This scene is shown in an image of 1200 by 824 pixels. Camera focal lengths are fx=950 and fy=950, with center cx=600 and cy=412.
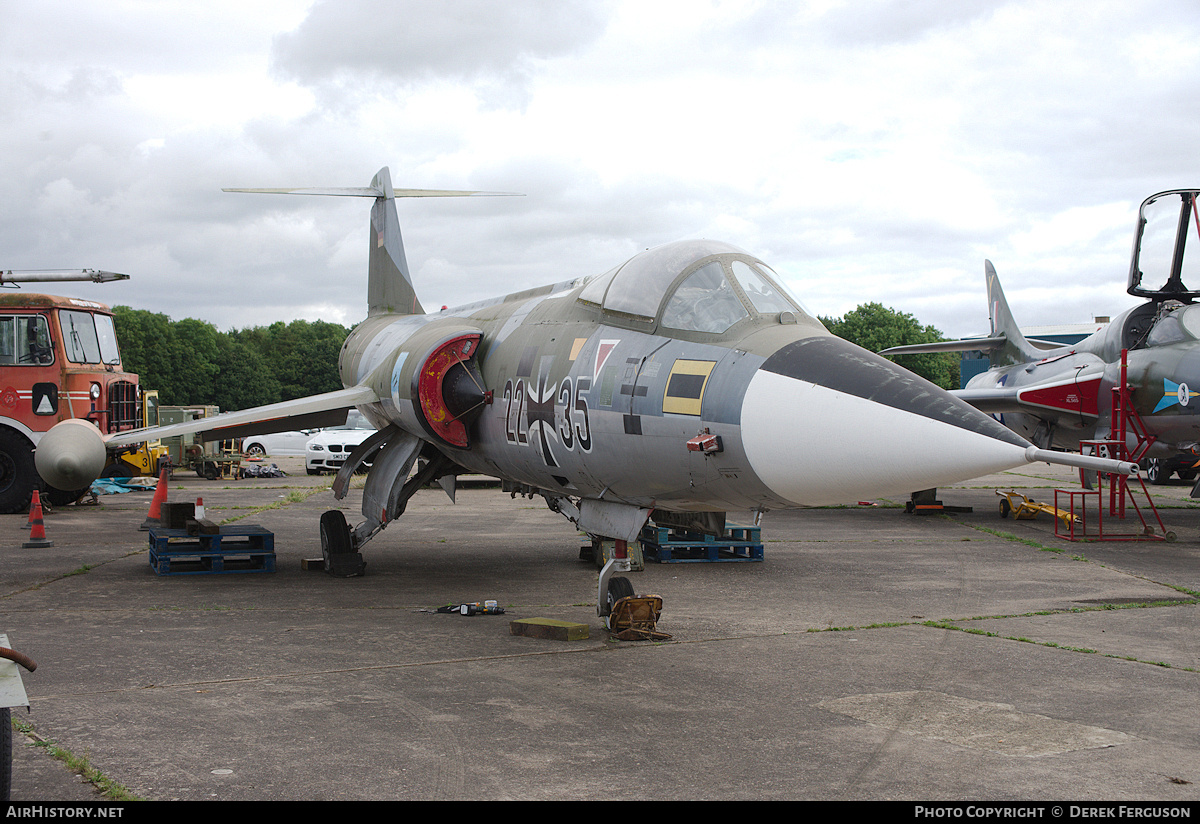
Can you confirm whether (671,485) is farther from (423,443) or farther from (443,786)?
(423,443)

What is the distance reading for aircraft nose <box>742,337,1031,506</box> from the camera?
182 inches

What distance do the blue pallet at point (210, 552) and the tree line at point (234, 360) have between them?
68273 mm

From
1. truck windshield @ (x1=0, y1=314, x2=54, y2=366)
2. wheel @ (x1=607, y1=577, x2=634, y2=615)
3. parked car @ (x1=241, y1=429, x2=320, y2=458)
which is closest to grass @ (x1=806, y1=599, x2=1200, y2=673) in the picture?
wheel @ (x1=607, y1=577, x2=634, y2=615)

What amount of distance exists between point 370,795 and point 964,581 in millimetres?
7991

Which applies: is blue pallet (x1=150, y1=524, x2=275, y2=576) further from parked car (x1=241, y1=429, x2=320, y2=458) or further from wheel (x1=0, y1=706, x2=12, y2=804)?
parked car (x1=241, y1=429, x2=320, y2=458)

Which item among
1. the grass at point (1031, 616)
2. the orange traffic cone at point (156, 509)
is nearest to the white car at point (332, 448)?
the orange traffic cone at point (156, 509)

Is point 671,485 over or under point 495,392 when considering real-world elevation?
under

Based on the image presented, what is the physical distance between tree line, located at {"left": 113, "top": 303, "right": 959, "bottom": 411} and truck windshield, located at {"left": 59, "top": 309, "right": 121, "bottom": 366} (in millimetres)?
63252

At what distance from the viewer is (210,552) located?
10.6 m

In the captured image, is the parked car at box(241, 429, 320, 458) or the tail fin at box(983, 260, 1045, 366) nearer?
the tail fin at box(983, 260, 1045, 366)

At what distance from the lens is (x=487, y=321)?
9.32 m

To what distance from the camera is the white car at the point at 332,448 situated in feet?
91.1

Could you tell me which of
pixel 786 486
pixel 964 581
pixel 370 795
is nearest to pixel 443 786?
pixel 370 795

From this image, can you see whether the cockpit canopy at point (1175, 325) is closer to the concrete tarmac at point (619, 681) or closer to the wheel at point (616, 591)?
the concrete tarmac at point (619, 681)
